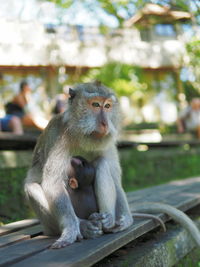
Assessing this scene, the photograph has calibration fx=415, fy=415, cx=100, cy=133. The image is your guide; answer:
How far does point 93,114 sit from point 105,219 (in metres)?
0.92

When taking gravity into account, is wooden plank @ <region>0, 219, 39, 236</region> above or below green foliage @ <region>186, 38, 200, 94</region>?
below

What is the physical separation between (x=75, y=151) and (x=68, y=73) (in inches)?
672

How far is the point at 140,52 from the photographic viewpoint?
23219 mm

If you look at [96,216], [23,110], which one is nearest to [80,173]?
[96,216]

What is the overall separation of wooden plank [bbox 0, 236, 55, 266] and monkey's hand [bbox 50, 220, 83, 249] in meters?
0.11

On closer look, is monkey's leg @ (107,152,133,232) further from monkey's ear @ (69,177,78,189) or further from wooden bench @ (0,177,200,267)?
monkey's ear @ (69,177,78,189)

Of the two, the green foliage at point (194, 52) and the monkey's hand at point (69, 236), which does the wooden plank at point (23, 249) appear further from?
the green foliage at point (194, 52)

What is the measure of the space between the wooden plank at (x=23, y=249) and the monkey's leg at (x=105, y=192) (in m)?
0.52

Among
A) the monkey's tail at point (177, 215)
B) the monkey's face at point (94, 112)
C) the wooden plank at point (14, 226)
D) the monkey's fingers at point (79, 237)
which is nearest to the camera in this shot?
the monkey's fingers at point (79, 237)

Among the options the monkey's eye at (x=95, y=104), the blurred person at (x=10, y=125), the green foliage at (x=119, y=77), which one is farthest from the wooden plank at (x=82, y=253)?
the green foliage at (x=119, y=77)

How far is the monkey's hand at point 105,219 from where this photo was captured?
3389 millimetres

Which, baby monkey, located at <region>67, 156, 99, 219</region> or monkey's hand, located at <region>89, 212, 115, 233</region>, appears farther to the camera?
baby monkey, located at <region>67, 156, 99, 219</region>

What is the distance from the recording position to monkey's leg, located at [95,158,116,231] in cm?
355

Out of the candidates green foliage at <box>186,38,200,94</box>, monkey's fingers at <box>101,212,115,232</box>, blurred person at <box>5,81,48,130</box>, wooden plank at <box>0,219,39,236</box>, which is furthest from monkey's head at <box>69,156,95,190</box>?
blurred person at <box>5,81,48,130</box>
